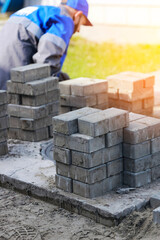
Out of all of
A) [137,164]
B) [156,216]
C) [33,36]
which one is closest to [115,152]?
[137,164]

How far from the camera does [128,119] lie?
5.18 m

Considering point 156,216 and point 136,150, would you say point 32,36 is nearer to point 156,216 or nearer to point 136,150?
point 136,150

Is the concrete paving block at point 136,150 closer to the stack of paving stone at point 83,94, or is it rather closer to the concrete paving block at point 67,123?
the concrete paving block at point 67,123

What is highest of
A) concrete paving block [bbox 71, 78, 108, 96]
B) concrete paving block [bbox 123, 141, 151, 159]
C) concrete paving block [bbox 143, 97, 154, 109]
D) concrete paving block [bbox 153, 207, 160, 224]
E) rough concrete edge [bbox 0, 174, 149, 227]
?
concrete paving block [bbox 71, 78, 108, 96]

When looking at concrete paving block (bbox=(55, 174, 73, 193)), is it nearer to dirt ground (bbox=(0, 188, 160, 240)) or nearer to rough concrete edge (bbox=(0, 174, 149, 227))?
rough concrete edge (bbox=(0, 174, 149, 227))

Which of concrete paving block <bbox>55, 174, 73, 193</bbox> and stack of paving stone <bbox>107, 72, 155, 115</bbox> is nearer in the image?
concrete paving block <bbox>55, 174, 73, 193</bbox>

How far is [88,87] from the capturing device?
24.2 ft

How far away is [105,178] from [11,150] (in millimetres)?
1962

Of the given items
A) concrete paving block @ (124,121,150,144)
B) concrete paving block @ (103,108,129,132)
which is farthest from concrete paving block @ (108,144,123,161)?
concrete paving block @ (103,108,129,132)

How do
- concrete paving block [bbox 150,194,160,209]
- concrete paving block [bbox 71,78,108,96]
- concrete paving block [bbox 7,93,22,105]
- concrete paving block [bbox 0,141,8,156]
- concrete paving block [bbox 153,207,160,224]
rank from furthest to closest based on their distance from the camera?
concrete paving block [bbox 71,78,108,96]
concrete paving block [bbox 7,93,22,105]
concrete paving block [bbox 0,141,8,156]
concrete paving block [bbox 150,194,160,209]
concrete paving block [bbox 153,207,160,224]

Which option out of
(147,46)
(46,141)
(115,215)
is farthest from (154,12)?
(115,215)

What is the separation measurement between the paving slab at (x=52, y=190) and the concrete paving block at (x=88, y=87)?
130 cm

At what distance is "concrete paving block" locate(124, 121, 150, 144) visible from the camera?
5.08m

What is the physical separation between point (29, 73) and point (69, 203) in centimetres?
235
